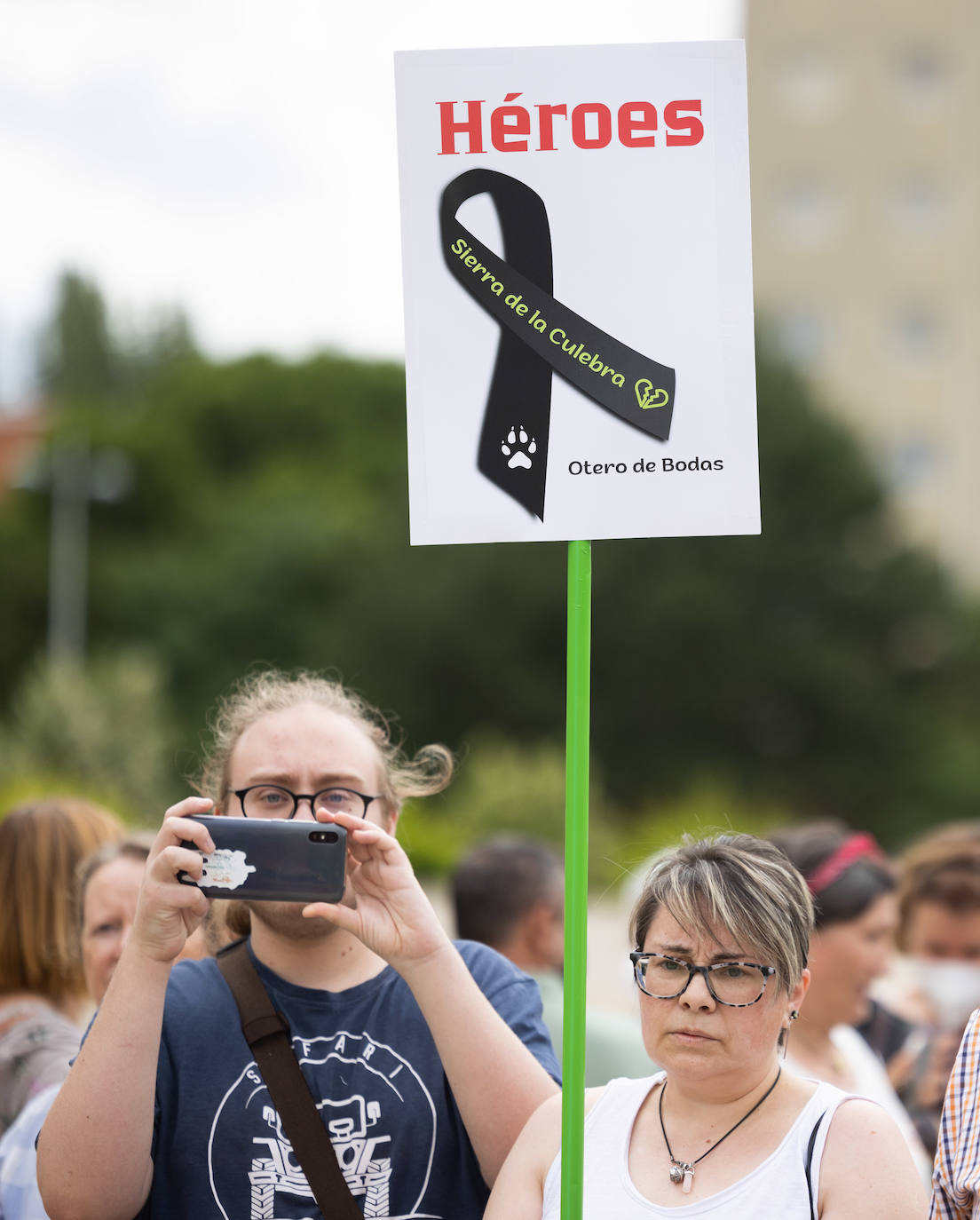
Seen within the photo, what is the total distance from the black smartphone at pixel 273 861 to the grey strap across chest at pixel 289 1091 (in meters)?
0.30

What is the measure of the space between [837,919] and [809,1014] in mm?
242

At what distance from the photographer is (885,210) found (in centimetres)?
4656

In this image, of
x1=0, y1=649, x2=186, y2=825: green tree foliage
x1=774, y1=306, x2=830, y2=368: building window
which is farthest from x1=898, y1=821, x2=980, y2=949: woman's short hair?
x1=774, y1=306, x2=830, y2=368: building window

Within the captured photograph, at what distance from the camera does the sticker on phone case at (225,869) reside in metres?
2.43

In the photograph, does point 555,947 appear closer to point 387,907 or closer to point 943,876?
point 943,876

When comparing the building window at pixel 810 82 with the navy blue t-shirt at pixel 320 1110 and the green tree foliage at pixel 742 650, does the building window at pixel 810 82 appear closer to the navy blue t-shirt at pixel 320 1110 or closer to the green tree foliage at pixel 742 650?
the green tree foliage at pixel 742 650

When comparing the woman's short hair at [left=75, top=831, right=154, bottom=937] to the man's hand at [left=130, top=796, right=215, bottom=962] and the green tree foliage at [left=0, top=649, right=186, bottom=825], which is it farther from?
the green tree foliage at [left=0, top=649, right=186, bottom=825]

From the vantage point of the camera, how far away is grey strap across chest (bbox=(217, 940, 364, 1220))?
2498 millimetres

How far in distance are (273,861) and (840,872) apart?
190cm

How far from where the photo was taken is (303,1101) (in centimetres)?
255

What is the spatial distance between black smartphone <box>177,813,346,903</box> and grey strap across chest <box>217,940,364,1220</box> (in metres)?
0.30

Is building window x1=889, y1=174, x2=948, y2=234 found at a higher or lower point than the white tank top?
higher

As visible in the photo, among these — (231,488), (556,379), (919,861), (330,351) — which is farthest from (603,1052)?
(330,351)

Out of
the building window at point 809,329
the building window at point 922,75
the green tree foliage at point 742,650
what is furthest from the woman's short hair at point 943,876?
the building window at point 922,75
